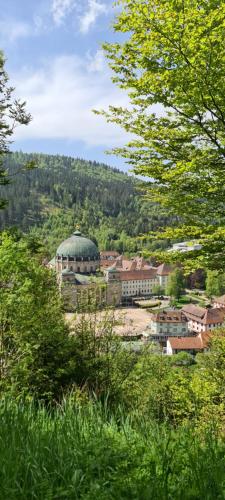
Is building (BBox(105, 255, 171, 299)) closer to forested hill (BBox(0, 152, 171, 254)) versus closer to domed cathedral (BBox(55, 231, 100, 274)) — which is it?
domed cathedral (BBox(55, 231, 100, 274))

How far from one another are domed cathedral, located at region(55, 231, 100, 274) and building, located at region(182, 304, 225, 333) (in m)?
37.5

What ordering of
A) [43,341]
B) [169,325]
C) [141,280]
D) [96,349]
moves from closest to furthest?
[43,341]
[96,349]
[169,325]
[141,280]

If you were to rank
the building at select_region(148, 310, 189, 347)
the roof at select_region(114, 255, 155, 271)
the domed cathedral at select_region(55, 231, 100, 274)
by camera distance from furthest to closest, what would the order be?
1. the roof at select_region(114, 255, 155, 271)
2. the domed cathedral at select_region(55, 231, 100, 274)
3. the building at select_region(148, 310, 189, 347)

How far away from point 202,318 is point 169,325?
5.08 metres

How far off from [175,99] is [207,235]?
2.25m

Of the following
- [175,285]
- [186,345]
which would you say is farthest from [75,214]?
[186,345]

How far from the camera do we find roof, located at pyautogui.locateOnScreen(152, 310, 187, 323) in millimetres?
57156

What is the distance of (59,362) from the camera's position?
10773 millimetres

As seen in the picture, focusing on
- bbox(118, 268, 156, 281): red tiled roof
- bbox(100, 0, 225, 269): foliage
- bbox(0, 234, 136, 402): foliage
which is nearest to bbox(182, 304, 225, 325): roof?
bbox(118, 268, 156, 281): red tiled roof

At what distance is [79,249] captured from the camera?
95.5 m

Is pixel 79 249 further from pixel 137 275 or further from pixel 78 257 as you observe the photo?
pixel 137 275

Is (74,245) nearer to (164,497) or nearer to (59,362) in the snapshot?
(59,362)

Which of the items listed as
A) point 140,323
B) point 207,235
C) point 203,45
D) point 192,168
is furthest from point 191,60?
point 140,323

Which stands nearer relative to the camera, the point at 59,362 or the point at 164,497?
the point at 164,497
